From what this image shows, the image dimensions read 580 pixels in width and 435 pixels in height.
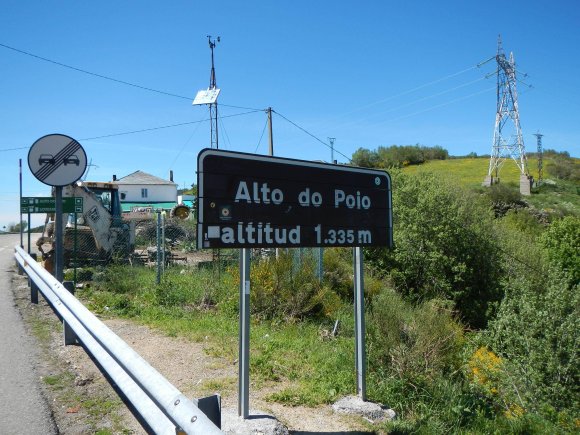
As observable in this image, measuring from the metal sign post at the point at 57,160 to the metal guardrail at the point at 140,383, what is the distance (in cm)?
156

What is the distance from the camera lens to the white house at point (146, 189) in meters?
66.2

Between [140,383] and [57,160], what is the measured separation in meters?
4.53

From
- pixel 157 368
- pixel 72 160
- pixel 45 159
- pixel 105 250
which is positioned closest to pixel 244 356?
pixel 157 368

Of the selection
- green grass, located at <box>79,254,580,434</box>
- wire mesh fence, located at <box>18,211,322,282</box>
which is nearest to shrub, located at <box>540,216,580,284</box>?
wire mesh fence, located at <box>18,211,322,282</box>

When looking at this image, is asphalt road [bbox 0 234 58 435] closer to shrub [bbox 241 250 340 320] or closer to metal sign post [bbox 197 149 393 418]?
metal sign post [bbox 197 149 393 418]

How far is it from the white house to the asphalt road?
199 ft

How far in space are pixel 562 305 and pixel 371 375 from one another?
6.70m

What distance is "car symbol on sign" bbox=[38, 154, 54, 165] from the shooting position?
6633mm

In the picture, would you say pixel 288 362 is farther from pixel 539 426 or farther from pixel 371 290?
pixel 371 290

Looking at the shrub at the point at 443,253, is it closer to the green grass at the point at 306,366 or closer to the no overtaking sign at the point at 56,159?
the green grass at the point at 306,366

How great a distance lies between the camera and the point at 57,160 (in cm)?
668

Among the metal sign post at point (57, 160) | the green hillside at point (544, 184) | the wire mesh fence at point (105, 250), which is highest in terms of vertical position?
the green hillside at point (544, 184)

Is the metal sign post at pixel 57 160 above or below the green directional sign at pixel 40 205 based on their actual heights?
above

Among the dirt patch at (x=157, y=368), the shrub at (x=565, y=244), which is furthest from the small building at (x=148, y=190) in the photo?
the dirt patch at (x=157, y=368)
